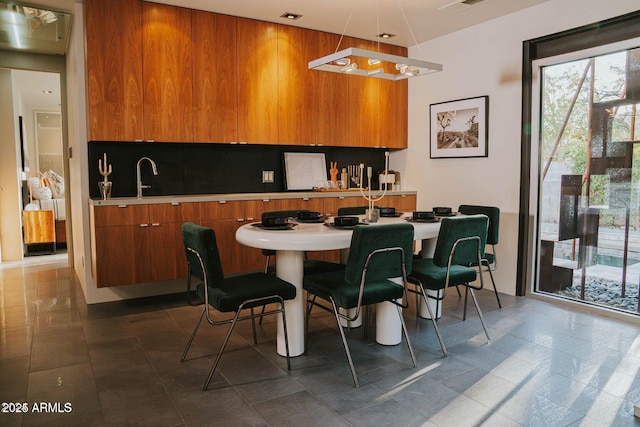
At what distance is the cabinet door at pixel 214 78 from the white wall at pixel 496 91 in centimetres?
234

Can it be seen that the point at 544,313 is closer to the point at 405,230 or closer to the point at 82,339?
the point at 405,230

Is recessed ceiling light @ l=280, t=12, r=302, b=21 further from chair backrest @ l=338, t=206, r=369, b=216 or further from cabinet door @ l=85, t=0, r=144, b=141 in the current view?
chair backrest @ l=338, t=206, r=369, b=216

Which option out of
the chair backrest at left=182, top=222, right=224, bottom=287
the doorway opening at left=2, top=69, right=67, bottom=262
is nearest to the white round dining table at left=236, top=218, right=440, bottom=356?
the chair backrest at left=182, top=222, right=224, bottom=287

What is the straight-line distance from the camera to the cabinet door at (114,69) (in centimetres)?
403

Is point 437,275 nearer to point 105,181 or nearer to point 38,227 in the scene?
point 105,181

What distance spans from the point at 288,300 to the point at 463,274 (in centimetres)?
125

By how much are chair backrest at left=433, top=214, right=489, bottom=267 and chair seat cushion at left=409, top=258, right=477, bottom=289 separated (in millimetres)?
98

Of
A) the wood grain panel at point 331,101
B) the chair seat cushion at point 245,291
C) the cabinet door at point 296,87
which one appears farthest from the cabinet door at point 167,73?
the chair seat cushion at point 245,291

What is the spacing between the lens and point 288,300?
2.97 m

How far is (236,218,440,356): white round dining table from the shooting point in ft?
8.79

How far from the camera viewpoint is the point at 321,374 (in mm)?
2799

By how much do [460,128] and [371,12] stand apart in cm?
157

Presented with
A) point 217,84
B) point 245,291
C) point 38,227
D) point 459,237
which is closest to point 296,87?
point 217,84

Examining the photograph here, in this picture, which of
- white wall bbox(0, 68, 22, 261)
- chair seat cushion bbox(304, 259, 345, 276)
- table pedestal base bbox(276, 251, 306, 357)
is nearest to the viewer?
table pedestal base bbox(276, 251, 306, 357)
